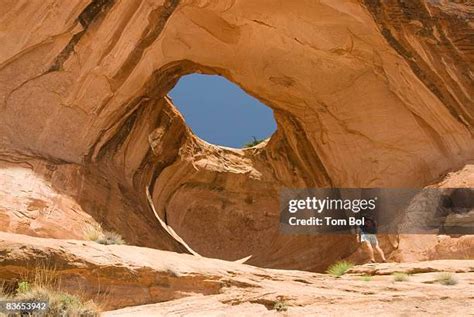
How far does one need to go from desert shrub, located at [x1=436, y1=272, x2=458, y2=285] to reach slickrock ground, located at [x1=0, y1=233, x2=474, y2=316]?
0.12m

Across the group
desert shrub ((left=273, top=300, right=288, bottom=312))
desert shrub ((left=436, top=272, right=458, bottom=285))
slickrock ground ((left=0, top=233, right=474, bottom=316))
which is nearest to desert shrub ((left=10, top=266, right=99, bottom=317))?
slickrock ground ((left=0, top=233, right=474, bottom=316))

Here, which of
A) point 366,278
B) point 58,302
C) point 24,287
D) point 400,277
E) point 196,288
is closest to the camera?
point 58,302

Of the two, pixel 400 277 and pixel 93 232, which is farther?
pixel 93 232

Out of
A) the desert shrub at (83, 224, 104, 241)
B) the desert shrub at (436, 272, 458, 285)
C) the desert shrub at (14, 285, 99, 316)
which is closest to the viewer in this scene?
the desert shrub at (14, 285, 99, 316)

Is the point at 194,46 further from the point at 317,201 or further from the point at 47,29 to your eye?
the point at 317,201

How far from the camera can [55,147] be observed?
1330 cm

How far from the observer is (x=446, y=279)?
28.6 ft

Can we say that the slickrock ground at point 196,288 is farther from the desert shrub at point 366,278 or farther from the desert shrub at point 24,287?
the desert shrub at point 24,287

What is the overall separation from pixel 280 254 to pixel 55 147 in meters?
9.22

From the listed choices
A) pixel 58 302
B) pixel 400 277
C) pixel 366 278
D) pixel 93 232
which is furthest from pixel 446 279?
pixel 93 232

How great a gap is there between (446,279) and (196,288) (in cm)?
372

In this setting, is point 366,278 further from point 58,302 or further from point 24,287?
point 24,287

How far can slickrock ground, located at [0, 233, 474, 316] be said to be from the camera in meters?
7.20

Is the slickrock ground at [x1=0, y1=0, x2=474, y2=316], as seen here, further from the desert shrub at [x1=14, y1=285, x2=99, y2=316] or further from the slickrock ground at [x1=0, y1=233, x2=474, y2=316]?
the desert shrub at [x1=14, y1=285, x2=99, y2=316]
